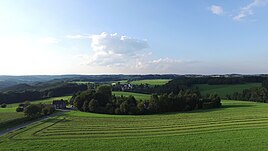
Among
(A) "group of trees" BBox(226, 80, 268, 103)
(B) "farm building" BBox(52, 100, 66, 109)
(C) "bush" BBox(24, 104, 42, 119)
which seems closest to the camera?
(C) "bush" BBox(24, 104, 42, 119)

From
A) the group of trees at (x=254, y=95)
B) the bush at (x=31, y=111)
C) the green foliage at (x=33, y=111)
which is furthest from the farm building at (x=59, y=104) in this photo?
the group of trees at (x=254, y=95)

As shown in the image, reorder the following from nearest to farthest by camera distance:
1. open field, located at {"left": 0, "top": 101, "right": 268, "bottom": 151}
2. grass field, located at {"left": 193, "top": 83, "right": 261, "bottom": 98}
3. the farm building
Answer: open field, located at {"left": 0, "top": 101, "right": 268, "bottom": 151}, the farm building, grass field, located at {"left": 193, "top": 83, "right": 261, "bottom": 98}

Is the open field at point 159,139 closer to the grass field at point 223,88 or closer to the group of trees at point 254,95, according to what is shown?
the group of trees at point 254,95

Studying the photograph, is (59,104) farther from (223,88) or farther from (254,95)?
(223,88)

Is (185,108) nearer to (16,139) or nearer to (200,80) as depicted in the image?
(16,139)

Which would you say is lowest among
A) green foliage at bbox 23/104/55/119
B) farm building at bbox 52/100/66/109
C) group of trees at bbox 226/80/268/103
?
farm building at bbox 52/100/66/109

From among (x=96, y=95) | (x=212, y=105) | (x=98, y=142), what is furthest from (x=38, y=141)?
(x=212, y=105)

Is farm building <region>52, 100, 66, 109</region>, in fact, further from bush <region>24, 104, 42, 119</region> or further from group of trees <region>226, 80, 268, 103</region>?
group of trees <region>226, 80, 268, 103</region>

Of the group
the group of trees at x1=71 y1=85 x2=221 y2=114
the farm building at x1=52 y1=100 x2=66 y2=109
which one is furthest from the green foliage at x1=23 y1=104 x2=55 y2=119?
the farm building at x1=52 y1=100 x2=66 y2=109

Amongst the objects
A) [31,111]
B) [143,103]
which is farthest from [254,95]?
[31,111]

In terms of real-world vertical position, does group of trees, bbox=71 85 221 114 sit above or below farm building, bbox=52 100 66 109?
above
